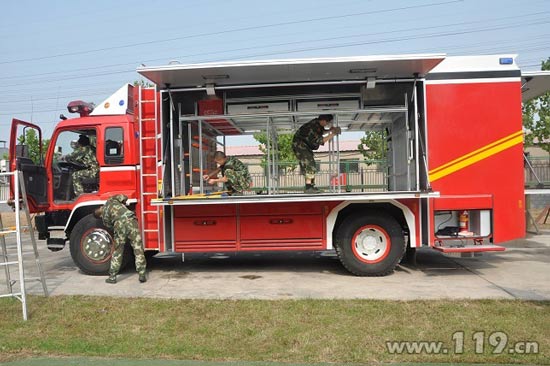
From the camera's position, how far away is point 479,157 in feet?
24.8

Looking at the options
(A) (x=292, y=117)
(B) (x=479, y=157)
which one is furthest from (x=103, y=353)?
(B) (x=479, y=157)

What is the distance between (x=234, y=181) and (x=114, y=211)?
2098 mm

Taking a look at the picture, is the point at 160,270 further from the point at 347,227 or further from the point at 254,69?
the point at 254,69

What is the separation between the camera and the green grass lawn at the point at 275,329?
437 cm

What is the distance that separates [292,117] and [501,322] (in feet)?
16.1

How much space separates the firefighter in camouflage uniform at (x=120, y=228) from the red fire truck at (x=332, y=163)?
1.45 ft

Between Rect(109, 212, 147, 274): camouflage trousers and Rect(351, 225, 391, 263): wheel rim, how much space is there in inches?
135

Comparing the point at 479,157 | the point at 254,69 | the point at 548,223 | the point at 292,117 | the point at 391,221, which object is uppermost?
the point at 254,69

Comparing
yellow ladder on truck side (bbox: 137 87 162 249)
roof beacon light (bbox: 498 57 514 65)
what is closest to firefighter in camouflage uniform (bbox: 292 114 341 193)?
yellow ladder on truck side (bbox: 137 87 162 249)

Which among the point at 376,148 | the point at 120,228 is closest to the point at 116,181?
the point at 120,228

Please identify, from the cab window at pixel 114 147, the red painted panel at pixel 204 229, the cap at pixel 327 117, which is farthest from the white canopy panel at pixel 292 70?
the red painted panel at pixel 204 229

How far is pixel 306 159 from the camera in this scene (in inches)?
332

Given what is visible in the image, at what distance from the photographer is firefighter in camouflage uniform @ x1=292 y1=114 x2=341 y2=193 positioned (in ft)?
27.1

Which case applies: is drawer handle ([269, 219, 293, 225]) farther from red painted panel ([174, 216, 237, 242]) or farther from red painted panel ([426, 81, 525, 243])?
red painted panel ([426, 81, 525, 243])
